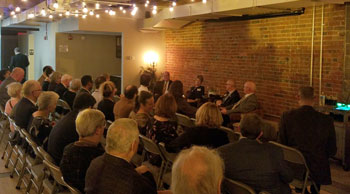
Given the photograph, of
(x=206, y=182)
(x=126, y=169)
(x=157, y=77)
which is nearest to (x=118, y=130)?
(x=126, y=169)

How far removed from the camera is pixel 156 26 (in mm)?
10562

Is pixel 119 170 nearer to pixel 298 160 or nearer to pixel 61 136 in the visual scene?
pixel 61 136

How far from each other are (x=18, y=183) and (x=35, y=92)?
3.99ft

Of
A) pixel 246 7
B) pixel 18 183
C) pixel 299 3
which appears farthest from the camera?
pixel 246 7

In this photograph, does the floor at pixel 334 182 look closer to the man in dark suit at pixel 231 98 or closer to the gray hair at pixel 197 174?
the man in dark suit at pixel 231 98

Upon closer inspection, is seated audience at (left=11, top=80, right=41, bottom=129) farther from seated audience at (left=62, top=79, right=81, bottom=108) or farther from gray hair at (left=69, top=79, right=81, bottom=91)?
gray hair at (left=69, top=79, right=81, bottom=91)

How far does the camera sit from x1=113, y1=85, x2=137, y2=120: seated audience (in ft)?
17.6

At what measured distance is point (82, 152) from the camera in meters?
2.98

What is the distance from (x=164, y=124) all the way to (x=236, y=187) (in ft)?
5.59

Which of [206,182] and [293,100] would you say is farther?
[293,100]

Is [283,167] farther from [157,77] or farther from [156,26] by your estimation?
[157,77]

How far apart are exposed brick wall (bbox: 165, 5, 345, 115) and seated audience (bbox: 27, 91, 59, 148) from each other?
4.54 m

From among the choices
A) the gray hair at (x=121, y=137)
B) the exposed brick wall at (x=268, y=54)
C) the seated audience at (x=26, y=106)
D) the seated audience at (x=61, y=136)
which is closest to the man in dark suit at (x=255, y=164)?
the gray hair at (x=121, y=137)

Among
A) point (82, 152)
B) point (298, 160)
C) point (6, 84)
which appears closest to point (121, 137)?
point (82, 152)
